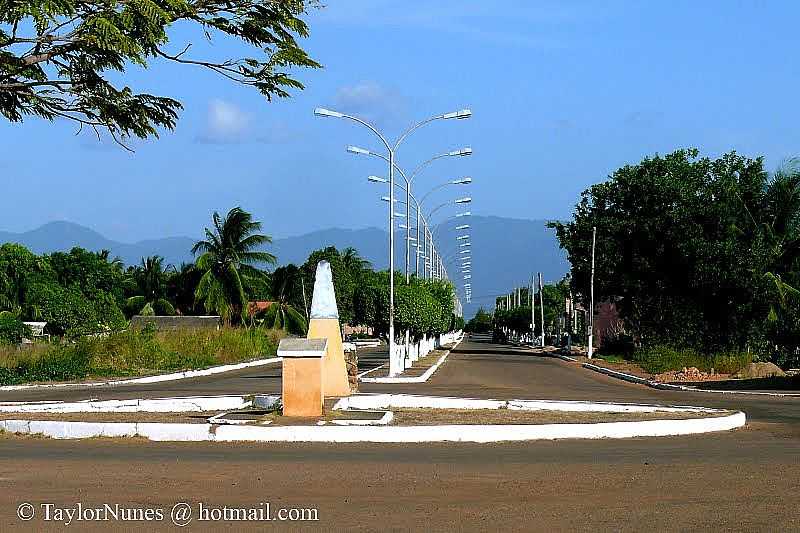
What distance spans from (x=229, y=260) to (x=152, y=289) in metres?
16.8

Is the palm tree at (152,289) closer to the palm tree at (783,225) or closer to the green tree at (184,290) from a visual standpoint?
the green tree at (184,290)

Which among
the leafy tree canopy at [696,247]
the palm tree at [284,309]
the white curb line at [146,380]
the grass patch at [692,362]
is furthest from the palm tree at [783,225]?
the palm tree at [284,309]

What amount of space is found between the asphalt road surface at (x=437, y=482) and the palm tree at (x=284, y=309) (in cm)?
6573

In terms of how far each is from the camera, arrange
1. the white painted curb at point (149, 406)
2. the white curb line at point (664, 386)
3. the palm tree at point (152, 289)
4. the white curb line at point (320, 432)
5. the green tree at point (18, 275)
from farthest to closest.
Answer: the palm tree at point (152, 289) < the green tree at point (18, 275) < the white curb line at point (664, 386) < the white painted curb at point (149, 406) < the white curb line at point (320, 432)

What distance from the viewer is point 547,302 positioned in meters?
173

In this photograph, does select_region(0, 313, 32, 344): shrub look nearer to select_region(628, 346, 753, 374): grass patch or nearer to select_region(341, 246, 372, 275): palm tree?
select_region(628, 346, 753, 374): grass patch

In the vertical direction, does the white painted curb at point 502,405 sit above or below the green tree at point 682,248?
below

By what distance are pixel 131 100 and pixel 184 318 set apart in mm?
65972

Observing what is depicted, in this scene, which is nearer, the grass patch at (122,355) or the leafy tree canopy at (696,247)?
the grass patch at (122,355)

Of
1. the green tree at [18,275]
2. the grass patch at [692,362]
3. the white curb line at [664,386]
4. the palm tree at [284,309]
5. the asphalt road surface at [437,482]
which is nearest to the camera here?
the asphalt road surface at [437,482]

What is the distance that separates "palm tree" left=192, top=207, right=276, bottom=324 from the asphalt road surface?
6147 centimetres

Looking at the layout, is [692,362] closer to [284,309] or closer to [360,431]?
[360,431]

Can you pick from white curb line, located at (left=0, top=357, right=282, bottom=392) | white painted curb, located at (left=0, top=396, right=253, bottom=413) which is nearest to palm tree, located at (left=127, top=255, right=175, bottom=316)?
white curb line, located at (left=0, top=357, right=282, bottom=392)

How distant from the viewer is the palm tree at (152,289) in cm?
9038
